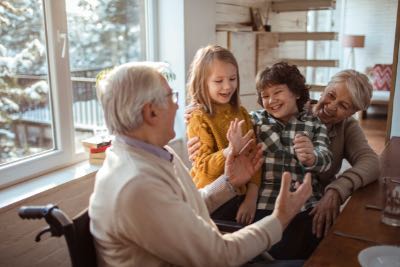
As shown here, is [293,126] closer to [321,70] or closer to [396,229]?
[396,229]

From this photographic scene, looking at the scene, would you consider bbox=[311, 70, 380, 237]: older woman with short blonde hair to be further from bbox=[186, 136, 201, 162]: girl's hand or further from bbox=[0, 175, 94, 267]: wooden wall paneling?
bbox=[0, 175, 94, 267]: wooden wall paneling

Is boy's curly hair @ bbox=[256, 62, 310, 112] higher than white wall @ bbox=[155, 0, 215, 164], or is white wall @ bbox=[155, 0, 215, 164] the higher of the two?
white wall @ bbox=[155, 0, 215, 164]

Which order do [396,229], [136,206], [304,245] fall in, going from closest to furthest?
[136,206], [396,229], [304,245]

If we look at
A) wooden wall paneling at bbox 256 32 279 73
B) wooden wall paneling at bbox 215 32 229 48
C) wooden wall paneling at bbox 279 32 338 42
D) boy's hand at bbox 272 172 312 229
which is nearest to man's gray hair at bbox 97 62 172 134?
boy's hand at bbox 272 172 312 229

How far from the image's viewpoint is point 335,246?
1.10m

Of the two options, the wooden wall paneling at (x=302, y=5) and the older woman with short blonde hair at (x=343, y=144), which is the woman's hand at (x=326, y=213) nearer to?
the older woman with short blonde hair at (x=343, y=144)

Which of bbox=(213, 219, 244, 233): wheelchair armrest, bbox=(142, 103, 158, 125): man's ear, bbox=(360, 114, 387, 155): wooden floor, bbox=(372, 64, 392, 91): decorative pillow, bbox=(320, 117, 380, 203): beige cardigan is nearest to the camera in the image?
bbox=(142, 103, 158, 125): man's ear

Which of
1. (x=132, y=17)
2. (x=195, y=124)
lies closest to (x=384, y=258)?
(x=195, y=124)

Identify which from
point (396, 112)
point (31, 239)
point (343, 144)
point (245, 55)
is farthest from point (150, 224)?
point (245, 55)

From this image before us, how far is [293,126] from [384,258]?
2.54 ft

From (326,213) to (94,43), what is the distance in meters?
1.70

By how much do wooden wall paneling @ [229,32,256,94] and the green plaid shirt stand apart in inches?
63.6

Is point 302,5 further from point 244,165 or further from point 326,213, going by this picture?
point 326,213

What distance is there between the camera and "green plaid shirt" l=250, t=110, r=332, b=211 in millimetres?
1689
